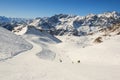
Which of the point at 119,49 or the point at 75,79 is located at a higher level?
the point at 119,49

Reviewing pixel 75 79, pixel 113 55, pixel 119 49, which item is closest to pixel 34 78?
pixel 75 79

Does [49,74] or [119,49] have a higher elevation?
[119,49]

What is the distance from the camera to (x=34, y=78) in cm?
1567

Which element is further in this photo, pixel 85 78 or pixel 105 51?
pixel 105 51

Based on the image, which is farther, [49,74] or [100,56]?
[100,56]

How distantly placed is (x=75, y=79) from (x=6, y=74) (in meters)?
5.08

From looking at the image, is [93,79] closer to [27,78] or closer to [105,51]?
[27,78]

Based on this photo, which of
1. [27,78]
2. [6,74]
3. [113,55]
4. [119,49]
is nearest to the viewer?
[27,78]

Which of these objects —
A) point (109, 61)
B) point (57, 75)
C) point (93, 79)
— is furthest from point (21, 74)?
point (109, 61)

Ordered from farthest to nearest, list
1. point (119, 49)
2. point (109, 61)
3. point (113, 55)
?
point (119, 49), point (113, 55), point (109, 61)

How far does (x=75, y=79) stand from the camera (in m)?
15.7

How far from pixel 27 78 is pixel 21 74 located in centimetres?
133

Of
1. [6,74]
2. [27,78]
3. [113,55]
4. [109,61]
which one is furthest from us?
[113,55]

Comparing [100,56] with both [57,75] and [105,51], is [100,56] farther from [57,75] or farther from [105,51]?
[57,75]
